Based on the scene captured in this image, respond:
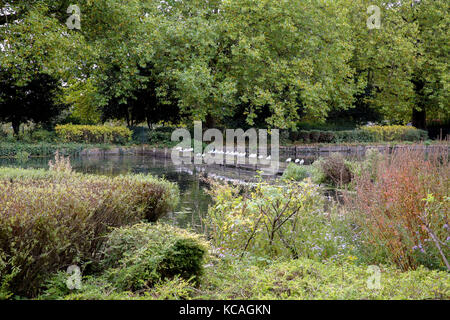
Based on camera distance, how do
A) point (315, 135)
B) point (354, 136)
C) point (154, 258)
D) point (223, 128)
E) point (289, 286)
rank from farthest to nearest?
point (354, 136) < point (315, 135) < point (223, 128) < point (154, 258) < point (289, 286)

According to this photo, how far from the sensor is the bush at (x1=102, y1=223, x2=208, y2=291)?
9.84ft

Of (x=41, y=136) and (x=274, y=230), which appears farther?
(x=41, y=136)

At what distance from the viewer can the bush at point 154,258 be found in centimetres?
300

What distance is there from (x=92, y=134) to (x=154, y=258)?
70.7 feet

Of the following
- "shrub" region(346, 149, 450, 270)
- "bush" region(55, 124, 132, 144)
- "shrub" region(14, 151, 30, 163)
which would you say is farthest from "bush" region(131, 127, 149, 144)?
"shrub" region(346, 149, 450, 270)


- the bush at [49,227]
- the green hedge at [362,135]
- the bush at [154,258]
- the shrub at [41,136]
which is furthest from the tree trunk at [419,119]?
the bush at [154,258]

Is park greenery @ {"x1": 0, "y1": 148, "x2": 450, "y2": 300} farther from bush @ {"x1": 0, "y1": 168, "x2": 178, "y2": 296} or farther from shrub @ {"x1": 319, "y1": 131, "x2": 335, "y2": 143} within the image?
shrub @ {"x1": 319, "y1": 131, "x2": 335, "y2": 143}

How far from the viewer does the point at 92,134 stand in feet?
76.2

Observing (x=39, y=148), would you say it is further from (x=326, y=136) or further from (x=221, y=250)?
(x=326, y=136)

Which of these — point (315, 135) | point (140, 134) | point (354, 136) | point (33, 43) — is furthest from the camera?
point (354, 136)

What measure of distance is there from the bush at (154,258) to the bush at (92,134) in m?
20.2

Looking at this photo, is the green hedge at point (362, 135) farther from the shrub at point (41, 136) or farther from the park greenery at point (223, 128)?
the shrub at point (41, 136)

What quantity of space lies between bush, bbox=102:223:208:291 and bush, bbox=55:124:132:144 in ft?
66.2

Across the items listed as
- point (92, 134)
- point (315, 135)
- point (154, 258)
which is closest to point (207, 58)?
point (92, 134)
